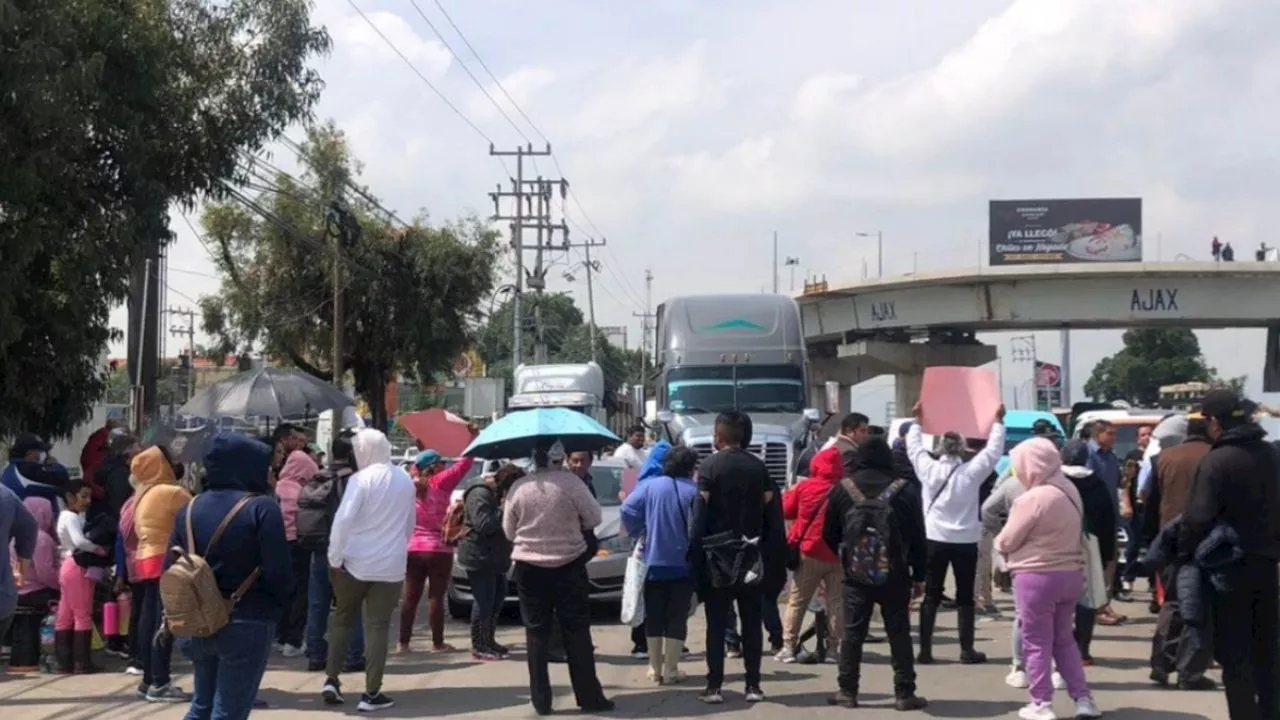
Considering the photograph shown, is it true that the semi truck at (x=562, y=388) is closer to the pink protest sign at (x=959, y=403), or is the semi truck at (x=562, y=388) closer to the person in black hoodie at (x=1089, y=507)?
the pink protest sign at (x=959, y=403)

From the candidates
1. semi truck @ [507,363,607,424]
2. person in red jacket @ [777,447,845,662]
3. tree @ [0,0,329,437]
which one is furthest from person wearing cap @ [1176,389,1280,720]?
semi truck @ [507,363,607,424]

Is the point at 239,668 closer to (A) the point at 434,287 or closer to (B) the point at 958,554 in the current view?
(B) the point at 958,554

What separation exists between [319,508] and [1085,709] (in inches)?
230

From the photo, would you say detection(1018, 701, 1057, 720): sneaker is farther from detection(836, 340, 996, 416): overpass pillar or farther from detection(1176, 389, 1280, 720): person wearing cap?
detection(836, 340, 996, 416): overpass pillar

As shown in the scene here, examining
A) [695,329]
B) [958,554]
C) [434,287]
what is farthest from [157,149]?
[434,287]

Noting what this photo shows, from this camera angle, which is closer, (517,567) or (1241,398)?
(1241,398)

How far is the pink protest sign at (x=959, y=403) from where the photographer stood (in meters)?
11.3

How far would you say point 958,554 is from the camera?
37.0ft

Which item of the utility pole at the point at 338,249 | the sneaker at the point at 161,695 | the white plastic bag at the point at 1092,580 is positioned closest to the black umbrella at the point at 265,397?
the sneaker at the point at 161,695

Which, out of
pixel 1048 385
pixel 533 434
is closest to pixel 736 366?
pixel 533 434

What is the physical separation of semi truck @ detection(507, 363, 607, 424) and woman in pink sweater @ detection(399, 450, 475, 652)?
18664mm

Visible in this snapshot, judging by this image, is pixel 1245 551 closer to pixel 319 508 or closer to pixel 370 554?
pixel 370 554

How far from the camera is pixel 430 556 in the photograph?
12695 mm

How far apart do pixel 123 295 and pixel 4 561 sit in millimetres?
7078
